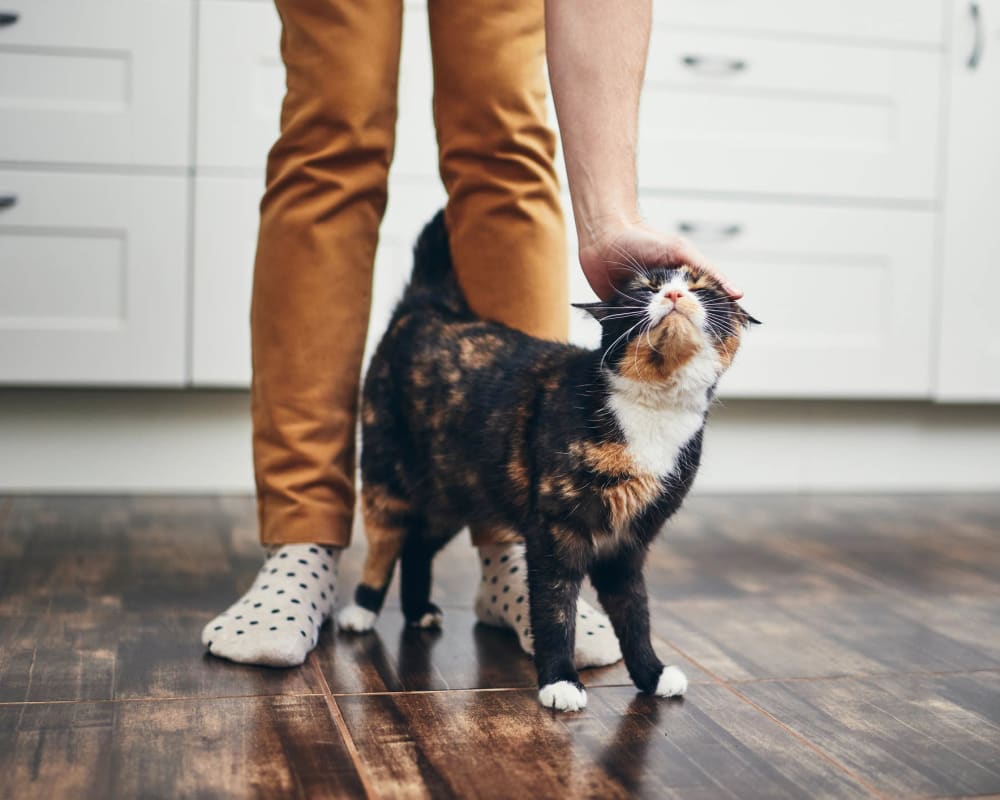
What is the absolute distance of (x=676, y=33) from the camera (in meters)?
2.18

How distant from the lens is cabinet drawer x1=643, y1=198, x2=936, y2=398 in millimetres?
2219

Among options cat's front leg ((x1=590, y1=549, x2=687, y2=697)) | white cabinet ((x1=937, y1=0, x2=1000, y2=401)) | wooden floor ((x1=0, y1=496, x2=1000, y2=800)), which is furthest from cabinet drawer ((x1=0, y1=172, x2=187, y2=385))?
white cabinet ((x1=937, y1=0, x2=1000, y2=401))

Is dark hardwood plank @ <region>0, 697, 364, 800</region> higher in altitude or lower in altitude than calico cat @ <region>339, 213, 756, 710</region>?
lower

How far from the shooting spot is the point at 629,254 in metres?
1.02

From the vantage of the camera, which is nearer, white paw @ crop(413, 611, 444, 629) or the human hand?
the human hand

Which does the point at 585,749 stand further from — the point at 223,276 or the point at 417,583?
the point at 223,276

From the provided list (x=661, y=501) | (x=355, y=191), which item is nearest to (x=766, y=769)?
(x=661, y=501)

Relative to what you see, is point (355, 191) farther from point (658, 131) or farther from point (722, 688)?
point (658, 131)

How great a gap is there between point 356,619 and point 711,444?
119 centimetres

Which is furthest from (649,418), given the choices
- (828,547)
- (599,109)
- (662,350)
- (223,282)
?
(223,282)

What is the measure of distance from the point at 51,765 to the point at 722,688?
564 millimetres

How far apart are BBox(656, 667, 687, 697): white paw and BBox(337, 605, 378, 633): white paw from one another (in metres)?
0.34

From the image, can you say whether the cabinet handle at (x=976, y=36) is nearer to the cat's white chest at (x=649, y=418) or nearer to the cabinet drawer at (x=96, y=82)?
the cabinet drawer at (x=96, y=82)

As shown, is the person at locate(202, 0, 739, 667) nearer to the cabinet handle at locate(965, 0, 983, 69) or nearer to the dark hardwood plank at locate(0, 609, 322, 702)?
the dark hardwood plank at locate(0, 609, 322, 702)
